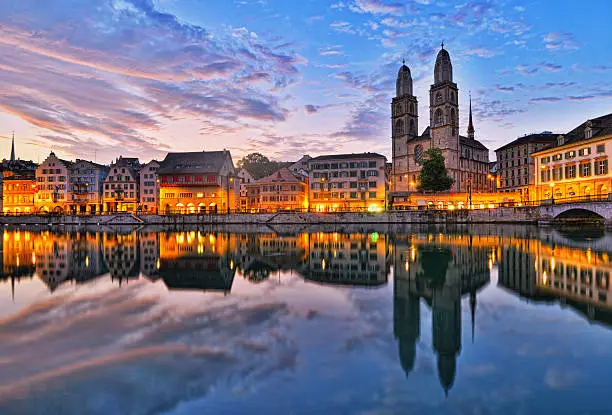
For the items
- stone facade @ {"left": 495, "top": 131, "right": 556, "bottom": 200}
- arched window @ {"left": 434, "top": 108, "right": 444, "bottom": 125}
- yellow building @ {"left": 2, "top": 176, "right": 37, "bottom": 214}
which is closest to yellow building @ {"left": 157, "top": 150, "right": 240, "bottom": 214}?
yellow building @ {"left": 2, "top": 176, "right": 37, "bottom": 214}

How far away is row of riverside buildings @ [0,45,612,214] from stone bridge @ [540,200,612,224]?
17385 mm

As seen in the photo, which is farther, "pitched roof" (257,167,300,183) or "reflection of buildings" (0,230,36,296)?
→ "pitched roof" (257,167,300,183)

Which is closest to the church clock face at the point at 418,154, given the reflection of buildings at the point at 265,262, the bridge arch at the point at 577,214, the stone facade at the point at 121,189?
the bridge arch at the point at 577,214

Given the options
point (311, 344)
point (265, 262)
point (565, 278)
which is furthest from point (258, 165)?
point (311, 344)

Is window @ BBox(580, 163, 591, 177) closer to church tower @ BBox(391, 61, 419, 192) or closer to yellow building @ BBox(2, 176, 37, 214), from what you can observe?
church tower @ BBox(391, 61, 419, 192)

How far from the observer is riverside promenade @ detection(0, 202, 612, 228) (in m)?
54.4

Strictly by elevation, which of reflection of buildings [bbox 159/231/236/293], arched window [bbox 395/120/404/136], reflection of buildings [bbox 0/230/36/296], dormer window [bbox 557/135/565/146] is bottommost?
reflection of buildings [bbox 159/231/236/293]

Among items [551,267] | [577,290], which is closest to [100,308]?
[577,290]

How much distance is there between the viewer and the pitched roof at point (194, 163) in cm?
9081

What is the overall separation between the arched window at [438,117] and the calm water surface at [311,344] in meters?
81.0

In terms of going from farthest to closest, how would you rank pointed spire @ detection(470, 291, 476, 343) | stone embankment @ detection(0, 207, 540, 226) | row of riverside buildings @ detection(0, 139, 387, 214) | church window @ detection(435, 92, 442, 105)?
church window @ detection(435, 92, 442, 105) < row of riverside buildings @ detection(0, 139, 387, 214) < stone embankment @ detection(0, 207, 540, 226) < pointed spire @ detection(470, 291, 476, 343)

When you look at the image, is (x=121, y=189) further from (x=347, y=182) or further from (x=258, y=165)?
(x=258, y=165)

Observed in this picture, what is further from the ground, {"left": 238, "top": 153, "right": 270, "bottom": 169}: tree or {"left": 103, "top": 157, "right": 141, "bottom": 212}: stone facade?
{"left": 238, "top": 153, "right": 270, "bottom": 169}: tree

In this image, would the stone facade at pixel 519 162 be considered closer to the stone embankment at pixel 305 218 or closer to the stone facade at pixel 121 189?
the stone embankment at pixel 305 218
